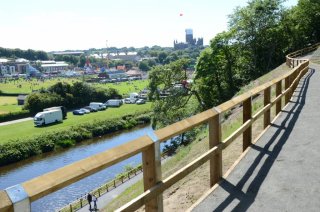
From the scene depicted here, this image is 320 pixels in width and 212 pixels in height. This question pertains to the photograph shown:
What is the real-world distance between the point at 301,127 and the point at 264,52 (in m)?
43.9

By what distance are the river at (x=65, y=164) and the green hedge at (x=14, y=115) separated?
3056 cm

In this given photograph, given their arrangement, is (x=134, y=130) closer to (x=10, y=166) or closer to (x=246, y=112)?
(x=10, y=166)

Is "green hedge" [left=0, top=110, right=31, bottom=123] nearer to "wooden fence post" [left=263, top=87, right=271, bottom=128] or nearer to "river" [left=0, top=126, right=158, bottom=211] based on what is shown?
"river" [left=0, top=126, right=158, bottom=211]

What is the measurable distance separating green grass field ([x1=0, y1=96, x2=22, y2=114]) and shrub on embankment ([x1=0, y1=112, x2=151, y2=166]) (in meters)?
32.0

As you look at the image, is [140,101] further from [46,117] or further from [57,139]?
[57,139]

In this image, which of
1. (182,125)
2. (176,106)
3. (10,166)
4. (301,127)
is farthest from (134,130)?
(182,125)

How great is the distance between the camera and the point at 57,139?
59.2m

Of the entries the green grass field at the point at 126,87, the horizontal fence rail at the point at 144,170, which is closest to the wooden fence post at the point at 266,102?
the horizontal fence rail at the point at 144,170

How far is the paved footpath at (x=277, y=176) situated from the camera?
570 centimetres

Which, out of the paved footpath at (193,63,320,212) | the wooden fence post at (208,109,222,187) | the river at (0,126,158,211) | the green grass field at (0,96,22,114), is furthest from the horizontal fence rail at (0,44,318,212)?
the green grass field at (0,96,22,114)

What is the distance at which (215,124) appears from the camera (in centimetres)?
630

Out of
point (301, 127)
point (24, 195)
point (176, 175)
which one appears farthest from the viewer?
point (301, 127)

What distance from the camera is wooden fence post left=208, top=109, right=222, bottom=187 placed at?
629 centimetres

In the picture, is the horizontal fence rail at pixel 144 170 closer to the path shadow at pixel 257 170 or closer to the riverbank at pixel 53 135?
the path shadow at pixel 257 170
